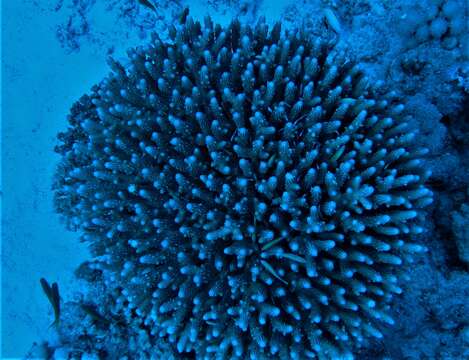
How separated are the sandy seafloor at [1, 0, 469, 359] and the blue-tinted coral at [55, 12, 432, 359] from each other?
53 centimetres

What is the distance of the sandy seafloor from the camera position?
12.2ft

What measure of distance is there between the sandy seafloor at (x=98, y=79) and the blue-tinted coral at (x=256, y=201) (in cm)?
53

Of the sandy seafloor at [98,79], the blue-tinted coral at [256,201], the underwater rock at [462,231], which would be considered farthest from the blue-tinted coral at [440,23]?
the underwater rock at [462,231]

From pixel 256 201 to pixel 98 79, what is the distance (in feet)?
13.0

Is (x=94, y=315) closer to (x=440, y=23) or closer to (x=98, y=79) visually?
(x=98, y=79)

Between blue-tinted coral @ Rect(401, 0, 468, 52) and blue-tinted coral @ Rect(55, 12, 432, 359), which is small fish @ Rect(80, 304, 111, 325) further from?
blue-tinted coral @ Rect(401, 0, 468, 52)

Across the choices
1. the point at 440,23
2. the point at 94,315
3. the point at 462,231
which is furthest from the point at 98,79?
the point at 462,231

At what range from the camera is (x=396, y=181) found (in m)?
3.34

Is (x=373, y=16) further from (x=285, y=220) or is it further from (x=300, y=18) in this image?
(x=285, y=220)

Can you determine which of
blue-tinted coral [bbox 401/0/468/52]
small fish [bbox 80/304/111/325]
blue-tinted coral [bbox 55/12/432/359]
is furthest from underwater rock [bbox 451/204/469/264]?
small fish [bbox 80/304/111/325]

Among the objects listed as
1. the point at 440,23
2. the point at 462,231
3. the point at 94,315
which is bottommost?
the point at 462,231

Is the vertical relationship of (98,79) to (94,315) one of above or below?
above

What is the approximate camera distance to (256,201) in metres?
3.23

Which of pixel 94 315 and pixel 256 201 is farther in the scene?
pixel 94 315
